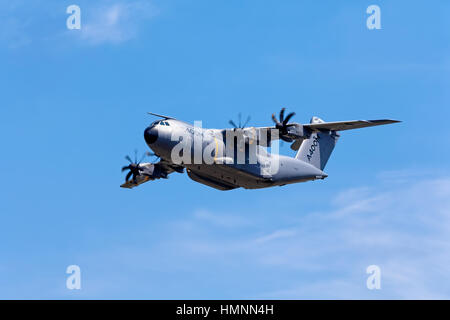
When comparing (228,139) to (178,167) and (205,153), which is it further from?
(178,167)

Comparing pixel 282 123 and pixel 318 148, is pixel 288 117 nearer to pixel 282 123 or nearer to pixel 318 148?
pixel 282 123

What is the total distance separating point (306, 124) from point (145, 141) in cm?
969

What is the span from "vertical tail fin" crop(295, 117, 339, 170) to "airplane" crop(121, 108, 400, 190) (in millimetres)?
453

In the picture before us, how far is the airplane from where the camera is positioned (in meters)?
43.9

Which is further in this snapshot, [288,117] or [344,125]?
[344,125]

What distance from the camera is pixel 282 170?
4812 cm

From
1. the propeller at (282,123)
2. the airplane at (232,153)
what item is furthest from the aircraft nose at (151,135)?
the propeller at (282,123)

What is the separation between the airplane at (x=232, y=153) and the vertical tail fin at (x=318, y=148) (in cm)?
45

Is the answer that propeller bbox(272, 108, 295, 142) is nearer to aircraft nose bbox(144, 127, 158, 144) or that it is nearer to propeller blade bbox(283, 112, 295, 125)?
propeller blade bbox(283, 112, 295, 125)

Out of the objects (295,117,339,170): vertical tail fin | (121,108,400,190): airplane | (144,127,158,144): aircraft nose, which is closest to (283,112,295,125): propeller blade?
(121,108,400,190): airplane

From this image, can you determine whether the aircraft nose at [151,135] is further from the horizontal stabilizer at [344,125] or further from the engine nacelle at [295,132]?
the horizontal stabilizer at [344,125]

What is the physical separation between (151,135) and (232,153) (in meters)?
5.25

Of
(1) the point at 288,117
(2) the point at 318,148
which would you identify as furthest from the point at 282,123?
(2) the point at 318,148

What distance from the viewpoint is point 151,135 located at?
43.4 m
